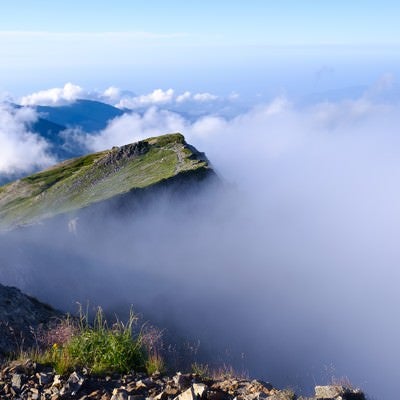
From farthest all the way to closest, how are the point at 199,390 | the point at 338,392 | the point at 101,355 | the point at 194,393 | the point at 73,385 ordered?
the point at 338,392, the point at 101,355, the point at 73,385, the point at 199,390, the point at 194,393

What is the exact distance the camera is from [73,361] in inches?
396

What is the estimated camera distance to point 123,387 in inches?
364

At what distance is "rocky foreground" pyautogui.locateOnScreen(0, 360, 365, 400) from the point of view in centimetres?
895

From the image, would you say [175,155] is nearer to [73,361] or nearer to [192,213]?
[192,213]

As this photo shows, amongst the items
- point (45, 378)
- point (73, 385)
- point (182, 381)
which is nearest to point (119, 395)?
point (73, 385)

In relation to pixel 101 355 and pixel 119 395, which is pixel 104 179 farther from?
pixel 119 395

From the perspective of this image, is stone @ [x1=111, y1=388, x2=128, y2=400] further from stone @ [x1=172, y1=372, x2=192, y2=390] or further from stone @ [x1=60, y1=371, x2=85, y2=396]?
stone @ [x1=172, y1=372, x2=192, y2=390]

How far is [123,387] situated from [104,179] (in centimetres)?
11588

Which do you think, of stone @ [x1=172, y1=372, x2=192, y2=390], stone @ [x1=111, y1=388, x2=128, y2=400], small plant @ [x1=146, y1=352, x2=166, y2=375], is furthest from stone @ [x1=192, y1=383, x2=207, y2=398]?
small plant @ [x1=146, y1=352, x2=166, y2=375]

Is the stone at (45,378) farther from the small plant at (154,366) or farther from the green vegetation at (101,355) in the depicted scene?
the small plant at (154,366)

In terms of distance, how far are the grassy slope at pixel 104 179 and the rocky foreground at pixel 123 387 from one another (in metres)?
83.4

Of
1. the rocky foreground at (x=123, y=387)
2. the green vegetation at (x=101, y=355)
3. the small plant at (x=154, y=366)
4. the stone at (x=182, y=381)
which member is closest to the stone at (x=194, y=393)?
the rocky foreground at (x=123, y=387)

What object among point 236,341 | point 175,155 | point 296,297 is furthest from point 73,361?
point 175,155

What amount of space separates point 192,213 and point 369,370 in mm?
44536
